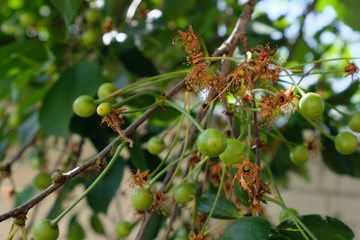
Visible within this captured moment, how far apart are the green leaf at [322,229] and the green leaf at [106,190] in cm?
39

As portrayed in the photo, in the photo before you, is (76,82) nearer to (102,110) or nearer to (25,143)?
(25,143)

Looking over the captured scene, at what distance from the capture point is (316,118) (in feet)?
1.70

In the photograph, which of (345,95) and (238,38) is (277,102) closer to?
(238,38)

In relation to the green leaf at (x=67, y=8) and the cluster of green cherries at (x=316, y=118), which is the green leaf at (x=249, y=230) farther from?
the green leaf at (x=67, y=8)

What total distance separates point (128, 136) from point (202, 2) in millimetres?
1008

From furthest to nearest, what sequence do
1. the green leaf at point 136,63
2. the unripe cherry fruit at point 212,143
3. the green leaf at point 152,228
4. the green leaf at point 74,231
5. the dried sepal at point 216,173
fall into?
the green leaf at point 74,231
the green leaf at point 136,63
the green leaf at point 152,228
the dried sepal at point 216,173
the unripe cherry fruit at point 212,143

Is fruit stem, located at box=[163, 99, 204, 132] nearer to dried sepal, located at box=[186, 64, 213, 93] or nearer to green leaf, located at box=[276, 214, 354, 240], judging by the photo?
dried sepal, located at box=[186, 64, 213, 93]

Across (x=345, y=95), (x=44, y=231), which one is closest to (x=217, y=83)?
(x=44, y=231)

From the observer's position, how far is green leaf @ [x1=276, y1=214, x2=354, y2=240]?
0.53 meters

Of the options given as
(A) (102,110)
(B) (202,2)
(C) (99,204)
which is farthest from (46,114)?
→ (B) (202,2)

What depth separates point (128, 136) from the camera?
19.5 inches

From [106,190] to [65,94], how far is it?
21 cm

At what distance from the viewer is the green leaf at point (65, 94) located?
0.83m

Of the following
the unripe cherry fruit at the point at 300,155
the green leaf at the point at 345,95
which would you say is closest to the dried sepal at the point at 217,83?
the unripe cherry fruit at the point at 300,155
